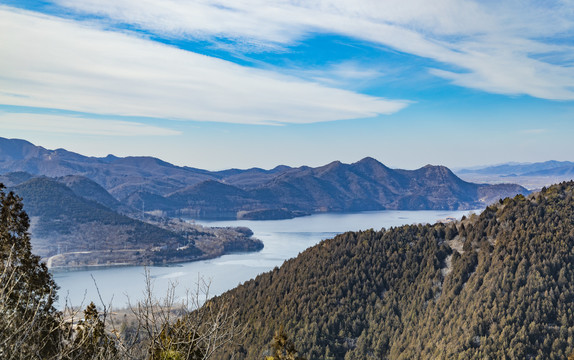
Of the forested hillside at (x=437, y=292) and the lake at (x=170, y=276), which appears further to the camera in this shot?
the lake at (x=170, y=276)

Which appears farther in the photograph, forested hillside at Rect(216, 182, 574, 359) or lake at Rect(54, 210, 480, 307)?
lake at Rect(54, 210, 480, 307)

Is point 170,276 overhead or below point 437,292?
below

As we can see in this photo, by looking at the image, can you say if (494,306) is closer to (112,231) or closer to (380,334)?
(380,334)

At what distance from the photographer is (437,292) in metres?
58.6

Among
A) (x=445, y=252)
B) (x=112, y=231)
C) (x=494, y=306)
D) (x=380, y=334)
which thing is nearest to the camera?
(x=494, y=306)

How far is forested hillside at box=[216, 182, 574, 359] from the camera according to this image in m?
45.2

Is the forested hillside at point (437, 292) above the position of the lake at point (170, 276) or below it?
above

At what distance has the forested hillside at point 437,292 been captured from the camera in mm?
45156

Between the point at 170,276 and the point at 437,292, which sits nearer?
the point at 437,292

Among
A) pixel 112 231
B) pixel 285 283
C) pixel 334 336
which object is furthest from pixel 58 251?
pixel 334 336

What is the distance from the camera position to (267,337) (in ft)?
189

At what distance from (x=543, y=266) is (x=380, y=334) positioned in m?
18.6

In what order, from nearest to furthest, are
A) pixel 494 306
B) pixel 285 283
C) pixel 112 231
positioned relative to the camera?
pixel 494 306
pixel 285 283
pixel 112 231

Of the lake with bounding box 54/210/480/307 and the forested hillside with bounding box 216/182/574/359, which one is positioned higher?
the forested hillside with bounding box 216/182/574/359
